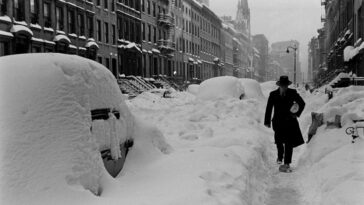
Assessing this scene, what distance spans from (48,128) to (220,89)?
14893 mm

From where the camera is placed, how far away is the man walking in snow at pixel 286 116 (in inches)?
329

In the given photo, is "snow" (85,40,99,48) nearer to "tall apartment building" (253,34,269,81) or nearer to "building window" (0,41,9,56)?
"building window" (0,41,9,56)

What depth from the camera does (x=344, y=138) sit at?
27.2ft

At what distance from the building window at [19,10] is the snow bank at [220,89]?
40.3ft

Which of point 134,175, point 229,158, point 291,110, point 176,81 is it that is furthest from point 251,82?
point 176,81

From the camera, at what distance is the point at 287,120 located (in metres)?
8.49

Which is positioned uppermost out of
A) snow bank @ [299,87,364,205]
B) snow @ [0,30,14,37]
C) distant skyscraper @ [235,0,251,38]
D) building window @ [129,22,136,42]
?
distant skyscraper @ [235,0,251,38]

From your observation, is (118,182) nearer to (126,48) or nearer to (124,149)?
(124,149)

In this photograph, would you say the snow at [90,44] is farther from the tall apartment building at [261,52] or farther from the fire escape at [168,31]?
the tall apartment building at [261,52]

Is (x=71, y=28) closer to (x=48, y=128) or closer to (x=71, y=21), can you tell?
(x=71, y=21)

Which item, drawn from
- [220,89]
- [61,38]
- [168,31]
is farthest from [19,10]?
[168,31]

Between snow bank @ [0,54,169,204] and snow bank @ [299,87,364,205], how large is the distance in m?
2.79

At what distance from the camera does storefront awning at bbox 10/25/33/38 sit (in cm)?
2410

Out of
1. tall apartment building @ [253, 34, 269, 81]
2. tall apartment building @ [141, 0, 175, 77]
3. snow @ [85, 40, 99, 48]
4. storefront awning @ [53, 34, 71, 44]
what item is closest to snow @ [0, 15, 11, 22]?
storefront awning @ [53, 34, 71, 44]
